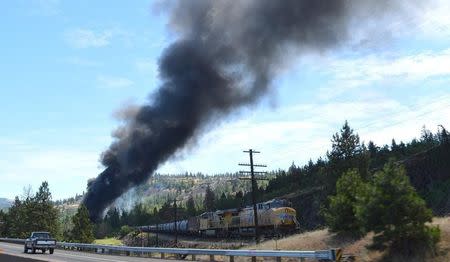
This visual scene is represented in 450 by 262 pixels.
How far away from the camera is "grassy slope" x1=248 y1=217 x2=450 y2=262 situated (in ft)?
69.0

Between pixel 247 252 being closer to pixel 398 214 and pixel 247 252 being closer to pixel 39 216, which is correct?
pixel 398 214

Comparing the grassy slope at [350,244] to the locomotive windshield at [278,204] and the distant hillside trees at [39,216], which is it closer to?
the locomotive windshield at [278,204]

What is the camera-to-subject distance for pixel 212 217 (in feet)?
232

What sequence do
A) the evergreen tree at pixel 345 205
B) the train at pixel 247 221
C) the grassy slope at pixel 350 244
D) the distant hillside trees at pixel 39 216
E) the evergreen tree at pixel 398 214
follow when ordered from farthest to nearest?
the distant hillside trees at pixel 39 216, the train at pixel 247 221, the evergreen tree at pixel 345 205, the grassy slope at pixel 350 244, the evergreen tree at pixel 398 214

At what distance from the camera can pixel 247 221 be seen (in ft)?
198

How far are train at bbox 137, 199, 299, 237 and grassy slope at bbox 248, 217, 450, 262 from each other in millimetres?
18741

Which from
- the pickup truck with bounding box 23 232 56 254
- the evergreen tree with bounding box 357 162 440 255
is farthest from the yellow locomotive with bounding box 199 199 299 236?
the evergreen tree with bounding box 357 162 440 255

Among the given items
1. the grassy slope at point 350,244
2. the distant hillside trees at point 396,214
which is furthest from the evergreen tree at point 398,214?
the grassy slope at point 350,244

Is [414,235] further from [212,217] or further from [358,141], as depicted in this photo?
→ [212,217]

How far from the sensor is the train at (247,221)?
55.2 metres

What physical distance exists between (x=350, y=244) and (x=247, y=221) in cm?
3440

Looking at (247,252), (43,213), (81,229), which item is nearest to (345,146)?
(247,252)

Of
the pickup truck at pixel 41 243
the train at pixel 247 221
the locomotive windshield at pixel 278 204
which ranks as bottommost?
the pickup truck at pixel 41 243

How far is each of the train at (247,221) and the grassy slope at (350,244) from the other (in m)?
18.7
